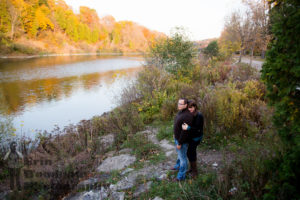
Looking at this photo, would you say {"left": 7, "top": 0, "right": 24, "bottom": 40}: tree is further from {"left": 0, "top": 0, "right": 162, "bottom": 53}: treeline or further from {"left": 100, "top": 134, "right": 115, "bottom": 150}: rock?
{"left": 100, "top": 134, "right": 115, "bottom": 150}: rock

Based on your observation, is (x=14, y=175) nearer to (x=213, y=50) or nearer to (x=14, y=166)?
(x=14, y=166)

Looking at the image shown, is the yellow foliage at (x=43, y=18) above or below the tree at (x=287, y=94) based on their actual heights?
above

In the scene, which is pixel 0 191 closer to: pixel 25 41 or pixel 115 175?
pixel 115 175

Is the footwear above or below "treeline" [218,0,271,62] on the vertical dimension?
below

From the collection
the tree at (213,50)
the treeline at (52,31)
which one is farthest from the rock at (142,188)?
the tree at (213,50)

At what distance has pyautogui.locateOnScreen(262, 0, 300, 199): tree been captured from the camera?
2.09 meters

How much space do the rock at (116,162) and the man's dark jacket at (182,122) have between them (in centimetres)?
205

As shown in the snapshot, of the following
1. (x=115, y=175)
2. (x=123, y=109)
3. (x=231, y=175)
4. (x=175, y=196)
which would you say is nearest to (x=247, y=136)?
(x=231, y=175)

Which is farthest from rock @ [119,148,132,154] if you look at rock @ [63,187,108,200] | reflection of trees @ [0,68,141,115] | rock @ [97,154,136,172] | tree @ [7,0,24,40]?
tree @ [7,0,24,40]

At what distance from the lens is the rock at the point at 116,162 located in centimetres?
500

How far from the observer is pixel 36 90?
16.8 m

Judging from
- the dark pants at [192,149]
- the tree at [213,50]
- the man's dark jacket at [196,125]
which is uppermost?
the tree at [213,50]

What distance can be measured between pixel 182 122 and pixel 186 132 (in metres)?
0.20

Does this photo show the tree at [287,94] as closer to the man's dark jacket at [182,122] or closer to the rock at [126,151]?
the man's dark jacket at [182,122]
